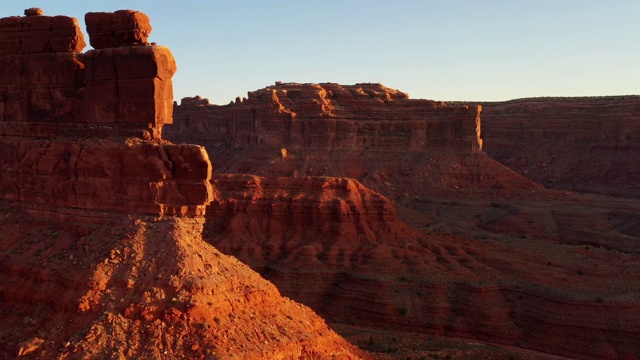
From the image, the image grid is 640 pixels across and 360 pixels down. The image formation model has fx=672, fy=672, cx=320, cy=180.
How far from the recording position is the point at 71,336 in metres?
16.5

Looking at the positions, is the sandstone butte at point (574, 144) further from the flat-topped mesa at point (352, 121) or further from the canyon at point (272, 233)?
the flat-topped mesa at point (352, 121)

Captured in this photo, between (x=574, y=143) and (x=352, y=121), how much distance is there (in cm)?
3749

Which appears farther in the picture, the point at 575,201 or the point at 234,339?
the point at 575,201

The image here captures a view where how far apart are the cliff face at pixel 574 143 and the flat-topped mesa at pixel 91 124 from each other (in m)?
78.9

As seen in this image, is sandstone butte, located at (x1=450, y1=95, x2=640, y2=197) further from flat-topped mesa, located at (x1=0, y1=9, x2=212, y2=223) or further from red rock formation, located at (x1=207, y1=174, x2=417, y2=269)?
flat-topped mesa, located at (x1=0, y1=9, x2=212, y2=223)

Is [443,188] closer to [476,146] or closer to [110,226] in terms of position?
[476,146]

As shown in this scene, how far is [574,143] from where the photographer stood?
9888cm

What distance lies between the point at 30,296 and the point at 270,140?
65.8 metres

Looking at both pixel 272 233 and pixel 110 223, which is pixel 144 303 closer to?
pixel 110 223

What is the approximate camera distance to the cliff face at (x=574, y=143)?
3615 inches

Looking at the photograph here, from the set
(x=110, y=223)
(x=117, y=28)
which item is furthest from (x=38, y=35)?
(x=110, y=223)

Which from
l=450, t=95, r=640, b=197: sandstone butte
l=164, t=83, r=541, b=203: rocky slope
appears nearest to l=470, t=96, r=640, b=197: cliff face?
l=450, t=95, r=640, b=197: sandstone butte

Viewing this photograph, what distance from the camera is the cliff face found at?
91812 mm

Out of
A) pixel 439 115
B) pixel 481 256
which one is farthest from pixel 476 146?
pixel 481 256
